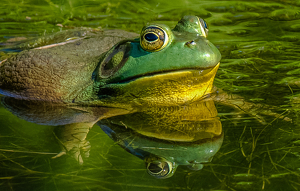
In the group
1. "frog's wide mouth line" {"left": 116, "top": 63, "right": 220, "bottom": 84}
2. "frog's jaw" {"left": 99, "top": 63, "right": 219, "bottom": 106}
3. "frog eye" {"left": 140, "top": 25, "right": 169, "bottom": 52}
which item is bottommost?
"frog's jaw" {"left": 99, "top": 63, "right": 219, "bottom": 106}

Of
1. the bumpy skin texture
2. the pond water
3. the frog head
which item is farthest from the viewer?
the bumpy skin texture

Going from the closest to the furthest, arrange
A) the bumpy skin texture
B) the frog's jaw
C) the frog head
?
the frog head
the frog's jaw
the bumpy skin texture

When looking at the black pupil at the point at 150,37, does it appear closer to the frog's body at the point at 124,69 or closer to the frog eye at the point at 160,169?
the frog's body at the point at 124,69

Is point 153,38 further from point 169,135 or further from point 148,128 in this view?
point 169,135

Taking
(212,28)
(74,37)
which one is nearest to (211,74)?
(74,37)

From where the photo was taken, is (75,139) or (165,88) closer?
(75,139)

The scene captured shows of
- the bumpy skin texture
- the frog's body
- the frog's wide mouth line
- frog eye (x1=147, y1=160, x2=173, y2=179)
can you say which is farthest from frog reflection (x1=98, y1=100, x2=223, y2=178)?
the bumpy skin texture

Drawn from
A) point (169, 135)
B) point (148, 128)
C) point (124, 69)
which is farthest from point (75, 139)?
point (124, 69)

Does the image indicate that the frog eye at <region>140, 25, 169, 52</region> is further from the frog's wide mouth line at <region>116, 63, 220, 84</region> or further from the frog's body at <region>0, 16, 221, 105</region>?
the frog's wide mouth line at <region>116, 63, 220, 84</region>
